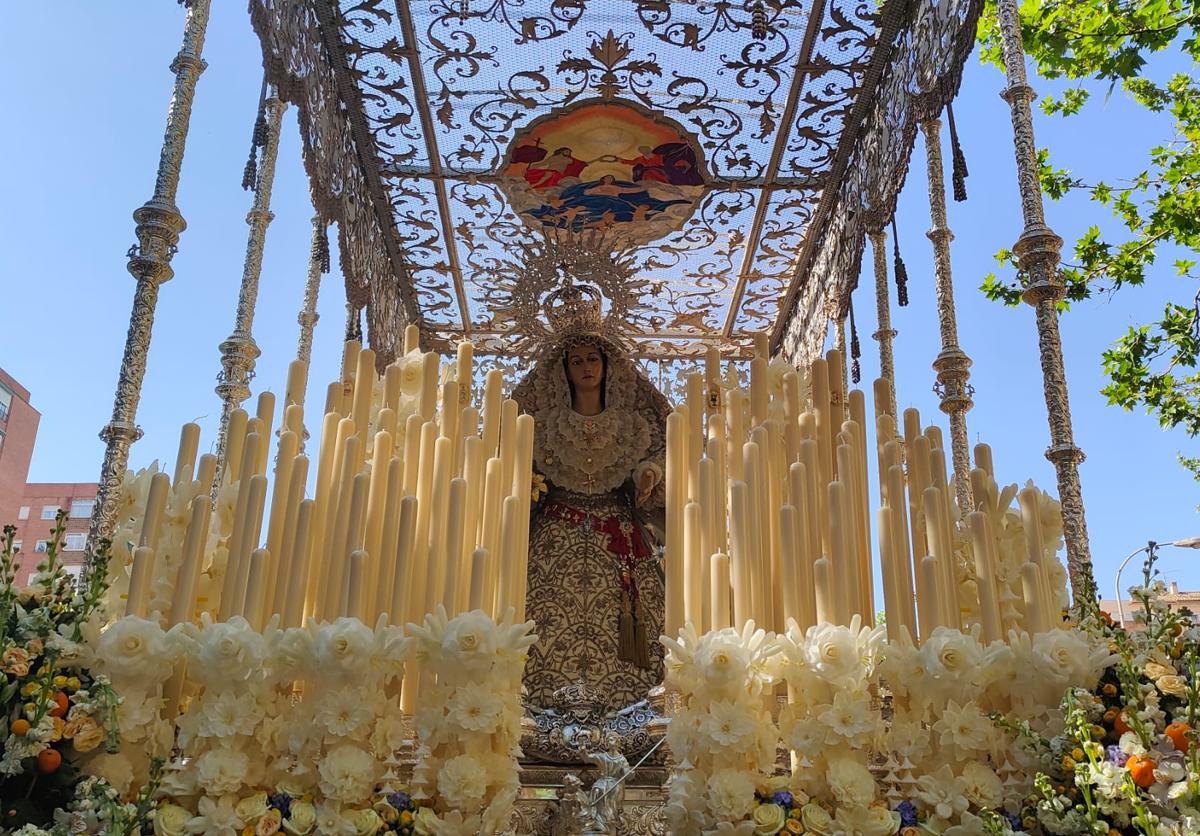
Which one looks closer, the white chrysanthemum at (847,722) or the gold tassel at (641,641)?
the white chrysanthemum at (847,722)

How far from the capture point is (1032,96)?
5.04 m

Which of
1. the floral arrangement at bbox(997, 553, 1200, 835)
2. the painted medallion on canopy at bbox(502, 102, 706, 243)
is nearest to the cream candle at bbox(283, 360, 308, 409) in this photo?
the floral arrangement at bbox(997, 553, 1200, 835)

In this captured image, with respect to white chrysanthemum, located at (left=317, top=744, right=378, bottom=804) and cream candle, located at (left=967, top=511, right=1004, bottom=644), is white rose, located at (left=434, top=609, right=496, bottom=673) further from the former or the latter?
cream candle, located at (left=967, top=511, right=1004, bottom=644)

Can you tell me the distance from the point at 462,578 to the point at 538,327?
422 centimetres

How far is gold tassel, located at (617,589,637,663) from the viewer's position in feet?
14.8

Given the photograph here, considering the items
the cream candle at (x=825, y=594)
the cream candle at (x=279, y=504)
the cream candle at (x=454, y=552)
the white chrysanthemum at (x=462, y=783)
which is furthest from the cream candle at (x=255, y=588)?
the cream candle at (x=825, y=594)

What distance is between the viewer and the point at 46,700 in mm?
2361

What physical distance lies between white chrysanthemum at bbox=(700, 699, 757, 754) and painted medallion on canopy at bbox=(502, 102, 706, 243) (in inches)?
237

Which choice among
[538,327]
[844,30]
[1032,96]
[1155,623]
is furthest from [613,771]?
[844,30]

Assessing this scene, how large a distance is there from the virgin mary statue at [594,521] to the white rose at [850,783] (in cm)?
164

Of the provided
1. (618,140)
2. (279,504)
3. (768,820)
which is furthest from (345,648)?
(618,140)

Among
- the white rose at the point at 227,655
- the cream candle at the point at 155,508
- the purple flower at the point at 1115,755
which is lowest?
the purple flower at the point at 1115,755

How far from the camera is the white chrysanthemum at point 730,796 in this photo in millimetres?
2600

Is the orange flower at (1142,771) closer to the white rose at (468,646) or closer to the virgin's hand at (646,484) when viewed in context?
the white rose at (468,646)
